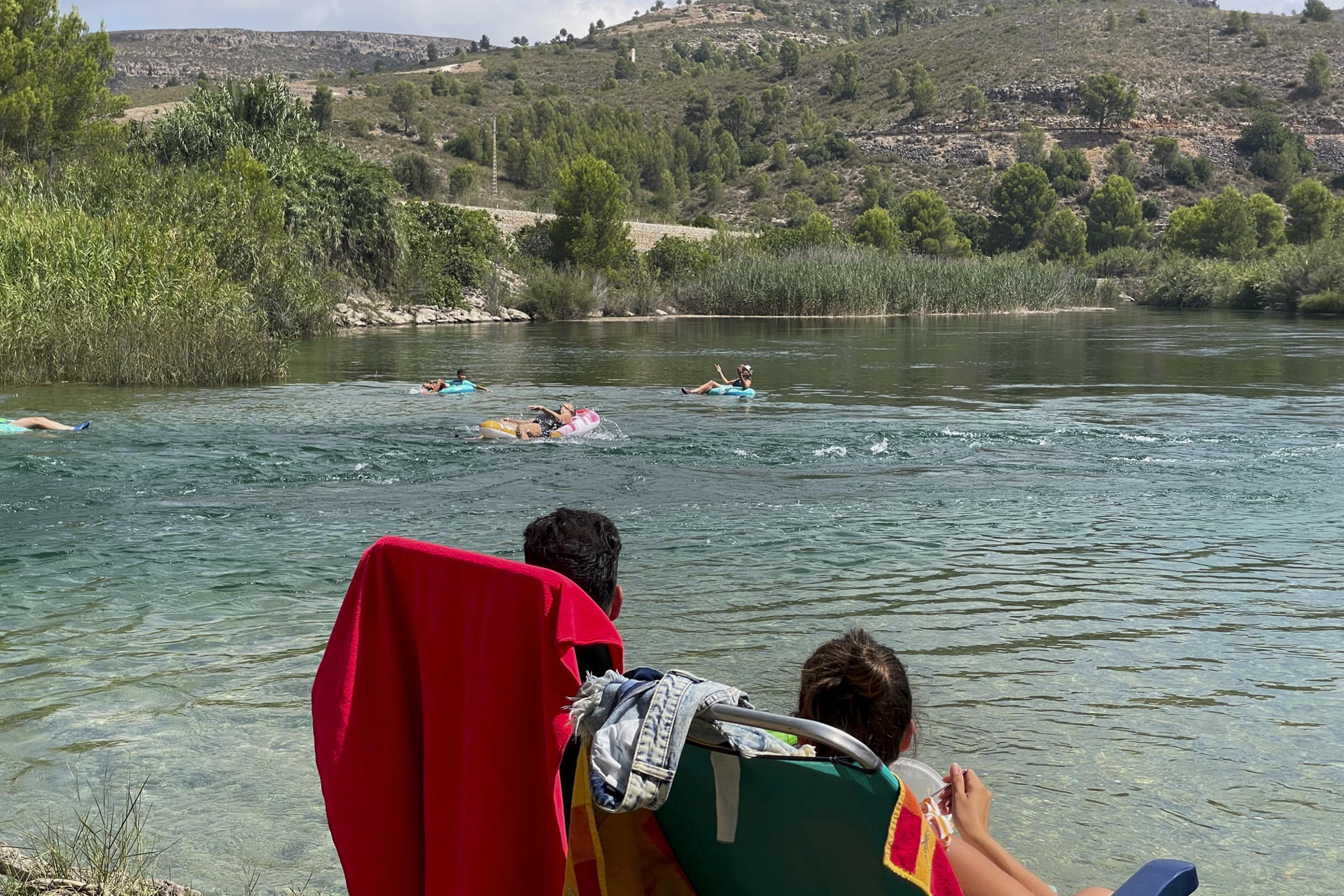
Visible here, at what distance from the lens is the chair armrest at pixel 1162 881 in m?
2.54

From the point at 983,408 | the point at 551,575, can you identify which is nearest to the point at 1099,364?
the point at 983,408

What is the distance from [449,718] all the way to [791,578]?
615 cm

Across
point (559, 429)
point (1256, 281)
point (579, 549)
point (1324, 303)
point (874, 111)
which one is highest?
point (874, 111)

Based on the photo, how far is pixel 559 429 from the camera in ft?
52.7

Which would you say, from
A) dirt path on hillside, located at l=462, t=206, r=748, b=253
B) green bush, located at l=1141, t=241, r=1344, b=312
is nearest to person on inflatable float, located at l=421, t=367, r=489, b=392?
dirt path on hillside, located at l=462, t=206, r=748, b=253

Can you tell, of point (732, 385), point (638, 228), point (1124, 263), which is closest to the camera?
point (732, 385)

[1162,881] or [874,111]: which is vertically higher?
[874,111]

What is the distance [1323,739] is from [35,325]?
782 inches

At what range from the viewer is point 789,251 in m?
57.4

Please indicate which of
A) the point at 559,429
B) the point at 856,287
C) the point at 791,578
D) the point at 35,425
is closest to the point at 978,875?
the point at 791,578

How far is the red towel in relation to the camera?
2.58m

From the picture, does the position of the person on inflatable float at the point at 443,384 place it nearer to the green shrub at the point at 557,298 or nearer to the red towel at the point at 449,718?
the red towel at the point at 449,718

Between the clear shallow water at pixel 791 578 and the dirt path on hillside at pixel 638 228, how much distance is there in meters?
48.3

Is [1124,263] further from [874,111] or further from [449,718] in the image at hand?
[449,718]
